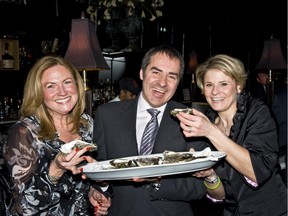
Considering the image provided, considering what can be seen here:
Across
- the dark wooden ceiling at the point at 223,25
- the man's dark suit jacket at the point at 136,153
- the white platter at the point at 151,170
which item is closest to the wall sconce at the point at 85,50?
the man's dark suit jacket at the point at 136,153

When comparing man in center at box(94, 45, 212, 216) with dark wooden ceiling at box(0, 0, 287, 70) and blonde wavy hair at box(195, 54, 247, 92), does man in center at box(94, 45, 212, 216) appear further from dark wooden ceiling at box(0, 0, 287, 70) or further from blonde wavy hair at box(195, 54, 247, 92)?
dark wooden ceiling at box(0, 0, 287, 70)

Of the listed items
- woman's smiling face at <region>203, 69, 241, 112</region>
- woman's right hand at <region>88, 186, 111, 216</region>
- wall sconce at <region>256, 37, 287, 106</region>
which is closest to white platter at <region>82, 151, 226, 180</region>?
woman's right hand at <region>88, 186, 111, 216</region>

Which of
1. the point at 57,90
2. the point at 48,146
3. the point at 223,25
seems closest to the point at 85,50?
the point at 57,90

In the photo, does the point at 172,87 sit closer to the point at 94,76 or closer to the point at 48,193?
the point at 48,193

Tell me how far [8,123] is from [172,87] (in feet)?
12.0

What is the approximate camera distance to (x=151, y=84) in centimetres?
206

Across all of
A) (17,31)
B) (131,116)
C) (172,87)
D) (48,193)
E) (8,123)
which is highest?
(17,31)

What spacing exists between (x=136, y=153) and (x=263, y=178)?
0.65m

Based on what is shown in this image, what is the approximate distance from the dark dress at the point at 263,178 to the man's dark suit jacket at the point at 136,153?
16 centimetres

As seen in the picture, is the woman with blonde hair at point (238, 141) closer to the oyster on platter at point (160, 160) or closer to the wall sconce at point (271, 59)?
the oyster on platter at point (160, 160)

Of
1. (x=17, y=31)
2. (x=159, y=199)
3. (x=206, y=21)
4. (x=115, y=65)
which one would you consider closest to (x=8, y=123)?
(x=17, y=31)

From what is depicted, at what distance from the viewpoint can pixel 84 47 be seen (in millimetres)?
2914

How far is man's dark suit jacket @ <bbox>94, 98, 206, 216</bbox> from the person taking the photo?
6.02ft

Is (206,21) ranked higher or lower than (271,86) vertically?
higher
